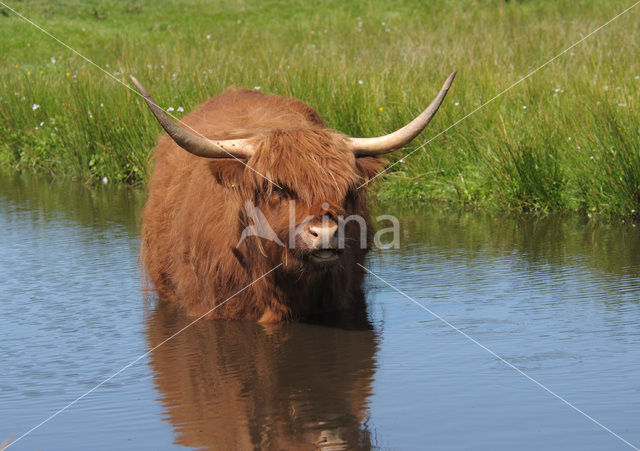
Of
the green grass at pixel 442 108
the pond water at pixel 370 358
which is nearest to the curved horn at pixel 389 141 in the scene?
the pond water at pixel 370 358

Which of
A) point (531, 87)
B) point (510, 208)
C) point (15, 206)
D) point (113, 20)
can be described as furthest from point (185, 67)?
point (113, 20)

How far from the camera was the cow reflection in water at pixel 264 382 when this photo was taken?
3336mm

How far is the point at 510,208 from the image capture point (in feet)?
24.8

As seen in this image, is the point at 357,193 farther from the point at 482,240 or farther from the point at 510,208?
the point at 510,208

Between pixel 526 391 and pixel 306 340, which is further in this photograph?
pixel 306 340

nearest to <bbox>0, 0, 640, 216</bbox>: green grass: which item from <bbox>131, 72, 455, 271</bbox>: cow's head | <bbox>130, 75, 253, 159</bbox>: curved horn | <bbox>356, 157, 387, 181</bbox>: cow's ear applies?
<bbox>356, 157, 387, 181</bbox>: cow's ear

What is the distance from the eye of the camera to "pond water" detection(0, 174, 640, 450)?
11.0 feet

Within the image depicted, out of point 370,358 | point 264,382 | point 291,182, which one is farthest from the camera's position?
point 291,182

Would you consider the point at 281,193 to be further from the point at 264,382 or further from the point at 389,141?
the point at 264,382

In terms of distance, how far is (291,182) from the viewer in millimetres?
4418

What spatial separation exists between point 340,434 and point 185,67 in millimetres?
7646

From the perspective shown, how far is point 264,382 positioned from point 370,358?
542 mm

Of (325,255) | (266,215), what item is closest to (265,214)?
(266,215)

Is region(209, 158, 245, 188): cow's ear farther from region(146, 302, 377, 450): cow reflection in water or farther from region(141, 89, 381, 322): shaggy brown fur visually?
region(146, 302, 377, 450): cow reflection in water
